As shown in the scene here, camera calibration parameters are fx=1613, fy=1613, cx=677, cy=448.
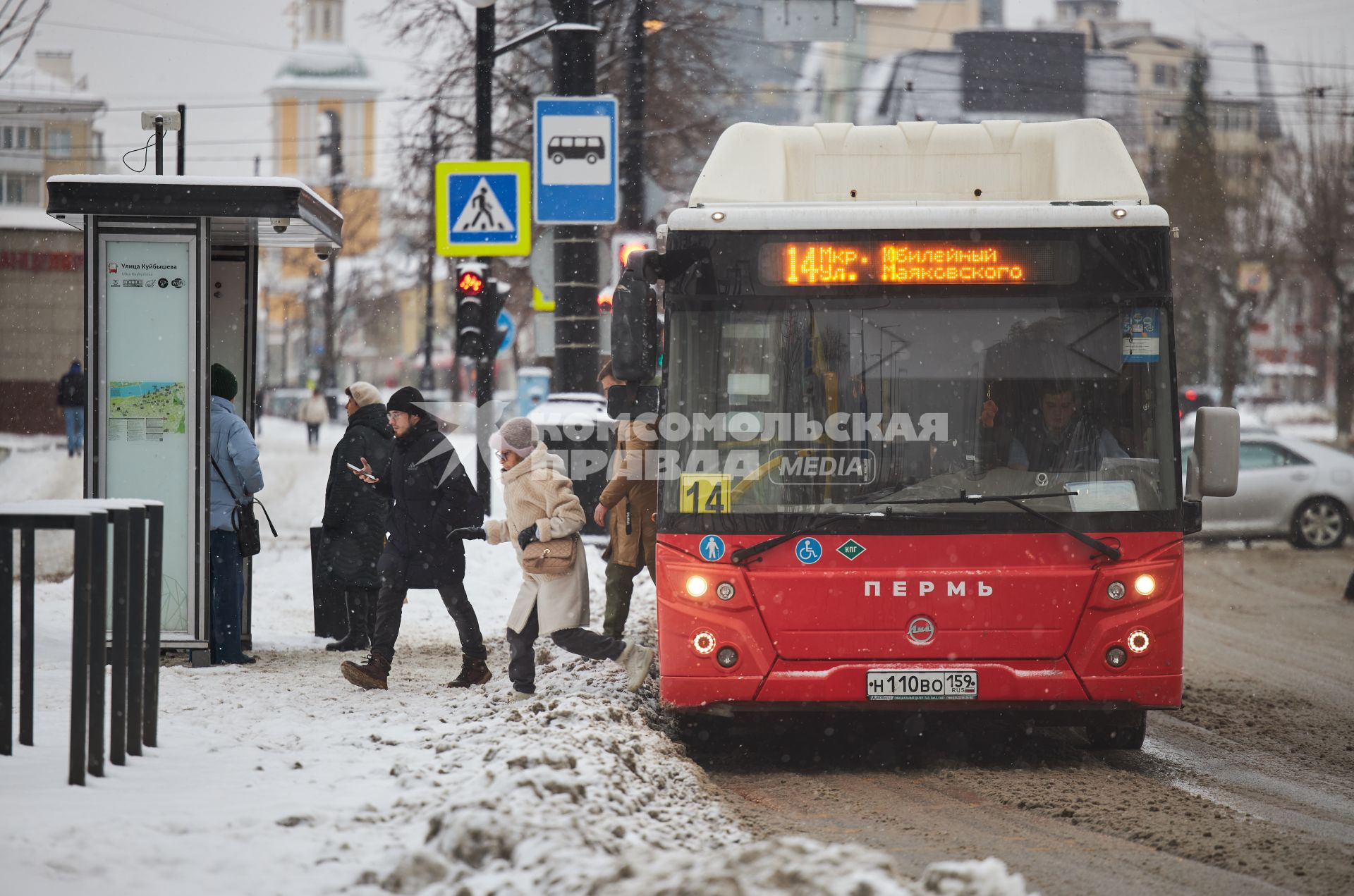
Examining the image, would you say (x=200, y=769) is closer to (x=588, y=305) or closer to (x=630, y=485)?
(x=630, y=485)

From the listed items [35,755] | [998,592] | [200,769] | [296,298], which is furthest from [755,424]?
[296,298]

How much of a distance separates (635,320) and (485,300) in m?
9.01

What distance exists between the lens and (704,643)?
7.54 metres

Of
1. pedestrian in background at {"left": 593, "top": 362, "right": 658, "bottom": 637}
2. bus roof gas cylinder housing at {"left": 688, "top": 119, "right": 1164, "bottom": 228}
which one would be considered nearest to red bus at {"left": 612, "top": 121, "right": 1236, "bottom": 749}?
bus roof gas cylinder housing at {"left": 688, "top": 119, "right": 1164, "bottom": 228}

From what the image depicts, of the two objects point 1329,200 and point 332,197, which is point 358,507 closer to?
point 1329,200

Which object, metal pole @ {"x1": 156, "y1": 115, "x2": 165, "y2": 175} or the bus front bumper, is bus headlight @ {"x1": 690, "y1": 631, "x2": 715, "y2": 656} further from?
metal pole @ {"x1": 156, "y1": 115, "x2": 165, "y2": 175}

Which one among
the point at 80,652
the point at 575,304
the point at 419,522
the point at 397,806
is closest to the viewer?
the point at 397,806

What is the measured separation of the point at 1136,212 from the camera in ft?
25.1

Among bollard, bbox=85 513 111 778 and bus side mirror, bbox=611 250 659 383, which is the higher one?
bus side mirror, bbox=611 250 659 383

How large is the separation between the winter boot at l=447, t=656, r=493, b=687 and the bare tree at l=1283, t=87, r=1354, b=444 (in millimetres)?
32953

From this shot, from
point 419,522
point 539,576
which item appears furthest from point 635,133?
point 539,576

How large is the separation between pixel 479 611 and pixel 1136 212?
7.26 metres

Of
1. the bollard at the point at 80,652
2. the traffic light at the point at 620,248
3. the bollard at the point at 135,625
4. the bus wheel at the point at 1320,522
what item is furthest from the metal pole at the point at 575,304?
the bollard at the point at 80,652

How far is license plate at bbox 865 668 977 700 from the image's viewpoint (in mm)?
7488
